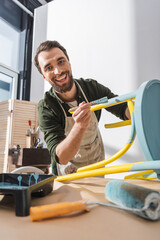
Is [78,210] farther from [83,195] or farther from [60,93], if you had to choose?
[60,93]

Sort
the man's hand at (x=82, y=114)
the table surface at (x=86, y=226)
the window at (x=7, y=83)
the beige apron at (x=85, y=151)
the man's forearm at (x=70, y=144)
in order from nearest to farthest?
the table surface at (x=86, y=226), the man's hand at (x=82, y=114), the man's forearm at (x=70, y=144), the beige apron at (x=85, y=151), the window at (x=7, y=83)

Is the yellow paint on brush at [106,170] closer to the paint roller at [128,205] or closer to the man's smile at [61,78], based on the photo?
the paint roller at [128,205]

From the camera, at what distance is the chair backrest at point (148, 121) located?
52cm

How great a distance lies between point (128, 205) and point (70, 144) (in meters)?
0.63

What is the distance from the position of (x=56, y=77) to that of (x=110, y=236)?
102cm

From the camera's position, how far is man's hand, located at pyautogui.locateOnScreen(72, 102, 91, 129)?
0.75m

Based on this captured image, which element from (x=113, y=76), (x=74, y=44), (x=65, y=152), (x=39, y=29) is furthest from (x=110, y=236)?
(x=39, y=29)

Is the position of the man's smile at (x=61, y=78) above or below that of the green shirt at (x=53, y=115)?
above

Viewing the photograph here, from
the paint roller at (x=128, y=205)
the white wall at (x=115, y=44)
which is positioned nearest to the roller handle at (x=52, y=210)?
the paint roller at (x=128, y=205)

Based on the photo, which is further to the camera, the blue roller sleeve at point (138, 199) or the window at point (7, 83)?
the window at point (7, 83)

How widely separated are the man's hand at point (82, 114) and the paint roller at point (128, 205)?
446 mm

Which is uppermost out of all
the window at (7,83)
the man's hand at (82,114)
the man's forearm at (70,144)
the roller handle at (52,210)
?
the window at (7,83)

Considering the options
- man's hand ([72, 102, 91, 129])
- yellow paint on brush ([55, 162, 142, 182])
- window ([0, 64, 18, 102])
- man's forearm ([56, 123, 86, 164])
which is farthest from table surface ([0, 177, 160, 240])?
window ([0, 64, 18, 102])

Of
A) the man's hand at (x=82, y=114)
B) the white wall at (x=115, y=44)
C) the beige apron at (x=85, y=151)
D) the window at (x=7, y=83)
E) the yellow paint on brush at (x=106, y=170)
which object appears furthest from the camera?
the window at (x=7, y=83)
